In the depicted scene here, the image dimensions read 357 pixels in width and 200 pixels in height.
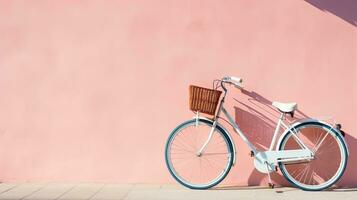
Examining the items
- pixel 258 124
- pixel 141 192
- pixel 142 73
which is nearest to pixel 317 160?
pixel 258 124

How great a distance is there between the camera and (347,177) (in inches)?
300

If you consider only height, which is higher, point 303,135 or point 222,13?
point 222,13

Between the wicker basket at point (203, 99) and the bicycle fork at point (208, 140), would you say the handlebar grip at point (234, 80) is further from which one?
the bicycle fork at point (208, 140)

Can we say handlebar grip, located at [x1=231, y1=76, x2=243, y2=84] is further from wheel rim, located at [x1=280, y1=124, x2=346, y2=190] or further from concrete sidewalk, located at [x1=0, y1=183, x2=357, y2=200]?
concrete sidewalk, located at [x1=0, y1=183, x2=357, y2=200]

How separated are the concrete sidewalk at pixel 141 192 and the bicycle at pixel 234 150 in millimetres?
160

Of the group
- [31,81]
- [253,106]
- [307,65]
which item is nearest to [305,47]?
[307,65]

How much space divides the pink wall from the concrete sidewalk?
185mm

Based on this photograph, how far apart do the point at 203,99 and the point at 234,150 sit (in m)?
0.75

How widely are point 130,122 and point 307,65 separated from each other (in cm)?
235

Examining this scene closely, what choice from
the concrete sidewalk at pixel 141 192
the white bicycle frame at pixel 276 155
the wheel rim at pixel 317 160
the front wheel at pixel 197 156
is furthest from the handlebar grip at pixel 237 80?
the concrete sidewalk at pixel 141 192

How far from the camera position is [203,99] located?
7.26 metres

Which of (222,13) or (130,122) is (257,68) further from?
(130,122)

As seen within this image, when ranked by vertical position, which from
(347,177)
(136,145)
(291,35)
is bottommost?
(347,177)

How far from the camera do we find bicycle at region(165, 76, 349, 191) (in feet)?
24.1
